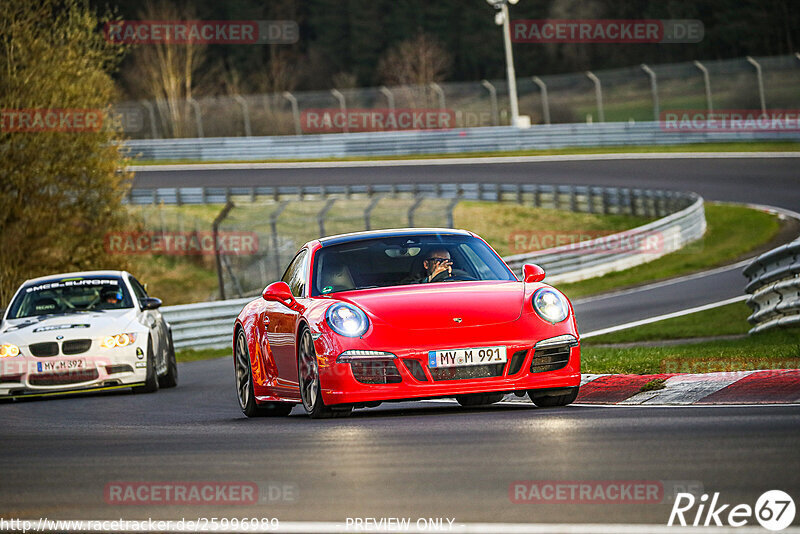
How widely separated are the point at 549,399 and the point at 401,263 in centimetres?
154

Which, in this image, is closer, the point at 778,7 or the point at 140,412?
the point at 140,412

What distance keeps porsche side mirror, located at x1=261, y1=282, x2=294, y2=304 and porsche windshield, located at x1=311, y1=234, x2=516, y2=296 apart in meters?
0.25

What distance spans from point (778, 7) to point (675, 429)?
83.7 m

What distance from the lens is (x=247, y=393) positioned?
431 inches

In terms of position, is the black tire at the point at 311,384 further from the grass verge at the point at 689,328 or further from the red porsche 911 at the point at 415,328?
the grass verge at the point at 689,328

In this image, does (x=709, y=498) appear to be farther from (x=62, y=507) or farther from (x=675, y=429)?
(x=62, y=507)

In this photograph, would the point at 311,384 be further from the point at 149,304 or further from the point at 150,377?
the point at 149,304

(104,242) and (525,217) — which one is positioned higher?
(104,242)

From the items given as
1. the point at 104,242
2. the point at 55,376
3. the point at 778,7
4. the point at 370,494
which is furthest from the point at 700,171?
the point at 778,7

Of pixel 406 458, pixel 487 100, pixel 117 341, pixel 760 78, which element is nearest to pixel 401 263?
pixel 406 458

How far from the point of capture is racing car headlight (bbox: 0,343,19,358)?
1438 cm

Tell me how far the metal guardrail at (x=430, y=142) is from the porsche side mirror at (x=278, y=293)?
35059 millimetres

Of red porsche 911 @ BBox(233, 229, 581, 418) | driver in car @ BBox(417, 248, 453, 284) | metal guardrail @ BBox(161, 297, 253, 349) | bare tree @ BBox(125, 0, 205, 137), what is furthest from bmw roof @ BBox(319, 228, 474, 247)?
bare tree @ BBox(125, 0, 205, 137)

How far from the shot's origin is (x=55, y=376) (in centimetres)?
1445
